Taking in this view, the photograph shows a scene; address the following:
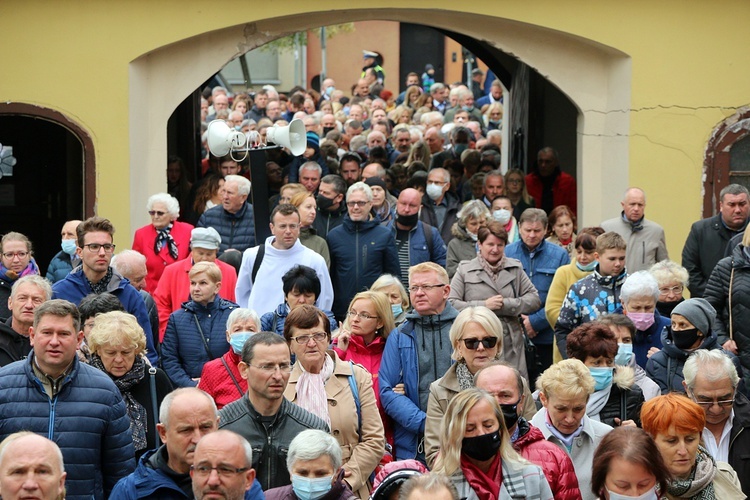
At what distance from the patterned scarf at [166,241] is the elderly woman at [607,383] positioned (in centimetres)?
534

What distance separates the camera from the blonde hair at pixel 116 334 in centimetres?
839

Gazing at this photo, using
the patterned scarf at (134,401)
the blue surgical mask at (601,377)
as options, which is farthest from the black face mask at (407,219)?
the patterned scarf at (134,401)

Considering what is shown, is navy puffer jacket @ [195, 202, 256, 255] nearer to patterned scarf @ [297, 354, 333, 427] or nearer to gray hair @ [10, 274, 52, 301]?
gray hair @ [10, 274, 52, 301]

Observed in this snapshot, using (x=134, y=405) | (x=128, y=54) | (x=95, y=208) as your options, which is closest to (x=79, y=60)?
(x=128, y=54)

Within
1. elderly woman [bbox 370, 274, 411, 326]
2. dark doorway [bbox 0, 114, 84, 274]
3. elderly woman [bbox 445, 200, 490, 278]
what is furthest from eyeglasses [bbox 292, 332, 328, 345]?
dark doorway [bbox 0, 114, 84, 274]

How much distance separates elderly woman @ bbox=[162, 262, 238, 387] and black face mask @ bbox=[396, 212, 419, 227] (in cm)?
286

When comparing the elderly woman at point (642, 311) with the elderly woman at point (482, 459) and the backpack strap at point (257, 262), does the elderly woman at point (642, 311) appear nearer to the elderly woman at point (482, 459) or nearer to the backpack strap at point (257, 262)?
the backpack strap at point (257, 262)

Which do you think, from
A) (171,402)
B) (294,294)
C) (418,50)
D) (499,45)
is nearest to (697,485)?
(171,402)

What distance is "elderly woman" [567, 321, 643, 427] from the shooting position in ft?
27.7

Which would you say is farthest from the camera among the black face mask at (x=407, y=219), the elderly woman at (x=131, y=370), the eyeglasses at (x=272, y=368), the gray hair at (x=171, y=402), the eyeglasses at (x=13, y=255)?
the black face mask at (x=407, y=219)

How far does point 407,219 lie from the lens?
42.9 ft

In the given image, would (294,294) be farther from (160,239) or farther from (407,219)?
(160,239)

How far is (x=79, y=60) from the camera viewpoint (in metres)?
14.0

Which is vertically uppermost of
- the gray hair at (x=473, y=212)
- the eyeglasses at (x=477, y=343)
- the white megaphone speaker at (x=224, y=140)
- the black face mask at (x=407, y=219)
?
the white megaphone speaker at (x=224, y=140)
